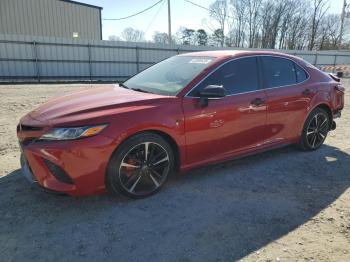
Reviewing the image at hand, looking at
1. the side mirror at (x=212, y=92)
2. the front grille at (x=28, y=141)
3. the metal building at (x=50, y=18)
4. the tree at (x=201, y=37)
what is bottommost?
the front grille at (x=28, y=141)

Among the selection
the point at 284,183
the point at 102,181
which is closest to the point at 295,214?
the point at 284,183

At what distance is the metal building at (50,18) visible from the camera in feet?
64.5

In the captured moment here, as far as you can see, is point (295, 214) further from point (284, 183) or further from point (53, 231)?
point (53, 231)

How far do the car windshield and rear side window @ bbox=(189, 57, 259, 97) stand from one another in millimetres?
176

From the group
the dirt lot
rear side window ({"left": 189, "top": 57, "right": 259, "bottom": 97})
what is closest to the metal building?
rear side window ({"left": 189, "top": 57, "right": 259, "bottom": 97})

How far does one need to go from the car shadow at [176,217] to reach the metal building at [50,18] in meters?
19.4

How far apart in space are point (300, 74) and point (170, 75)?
2.11 metres

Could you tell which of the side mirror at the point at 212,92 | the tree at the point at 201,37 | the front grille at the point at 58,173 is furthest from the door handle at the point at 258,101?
the tree at the point at 201,37

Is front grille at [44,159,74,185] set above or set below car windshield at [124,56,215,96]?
below

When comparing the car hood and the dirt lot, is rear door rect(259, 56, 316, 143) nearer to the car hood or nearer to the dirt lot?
the dirt lot

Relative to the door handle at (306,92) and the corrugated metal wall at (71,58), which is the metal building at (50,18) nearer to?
the corrugated metal wall at (71,58)

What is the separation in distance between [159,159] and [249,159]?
180 cm

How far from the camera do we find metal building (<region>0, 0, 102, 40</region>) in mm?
19672

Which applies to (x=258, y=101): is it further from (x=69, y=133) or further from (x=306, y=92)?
(x=69, y=133)
